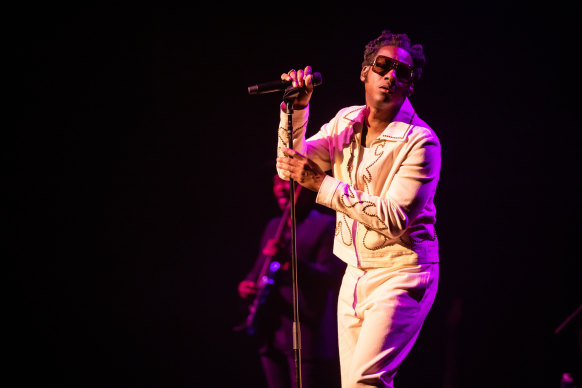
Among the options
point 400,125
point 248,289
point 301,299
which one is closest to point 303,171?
point 400,125

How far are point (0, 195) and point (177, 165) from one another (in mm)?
1345

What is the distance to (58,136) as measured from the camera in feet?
13.6

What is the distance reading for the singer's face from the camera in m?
2.35

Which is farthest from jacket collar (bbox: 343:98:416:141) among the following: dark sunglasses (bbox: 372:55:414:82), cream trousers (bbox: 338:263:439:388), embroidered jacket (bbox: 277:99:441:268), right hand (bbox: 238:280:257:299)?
right hand (bbox: 238:280:257:299)

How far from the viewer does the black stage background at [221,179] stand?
12.8 feet

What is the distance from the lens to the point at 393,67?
2.35 meters

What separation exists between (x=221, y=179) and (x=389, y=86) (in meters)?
2.31

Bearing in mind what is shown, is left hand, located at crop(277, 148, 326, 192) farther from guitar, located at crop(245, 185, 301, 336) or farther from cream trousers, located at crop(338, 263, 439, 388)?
guitar, located at crop(245, 185, 301, 336)

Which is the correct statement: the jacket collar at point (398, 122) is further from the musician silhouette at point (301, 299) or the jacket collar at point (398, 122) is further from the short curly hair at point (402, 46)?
the musician silhouette at point (301, 299)

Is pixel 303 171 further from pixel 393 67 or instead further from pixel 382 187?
pixel 393 67

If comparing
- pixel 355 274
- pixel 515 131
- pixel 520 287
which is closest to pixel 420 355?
pixel 520 287

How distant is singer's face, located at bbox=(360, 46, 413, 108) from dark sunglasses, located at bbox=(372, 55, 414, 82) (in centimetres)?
1

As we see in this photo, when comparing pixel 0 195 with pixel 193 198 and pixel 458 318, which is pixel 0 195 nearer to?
pixel 193 198

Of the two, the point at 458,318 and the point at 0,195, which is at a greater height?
the point at 0,195
